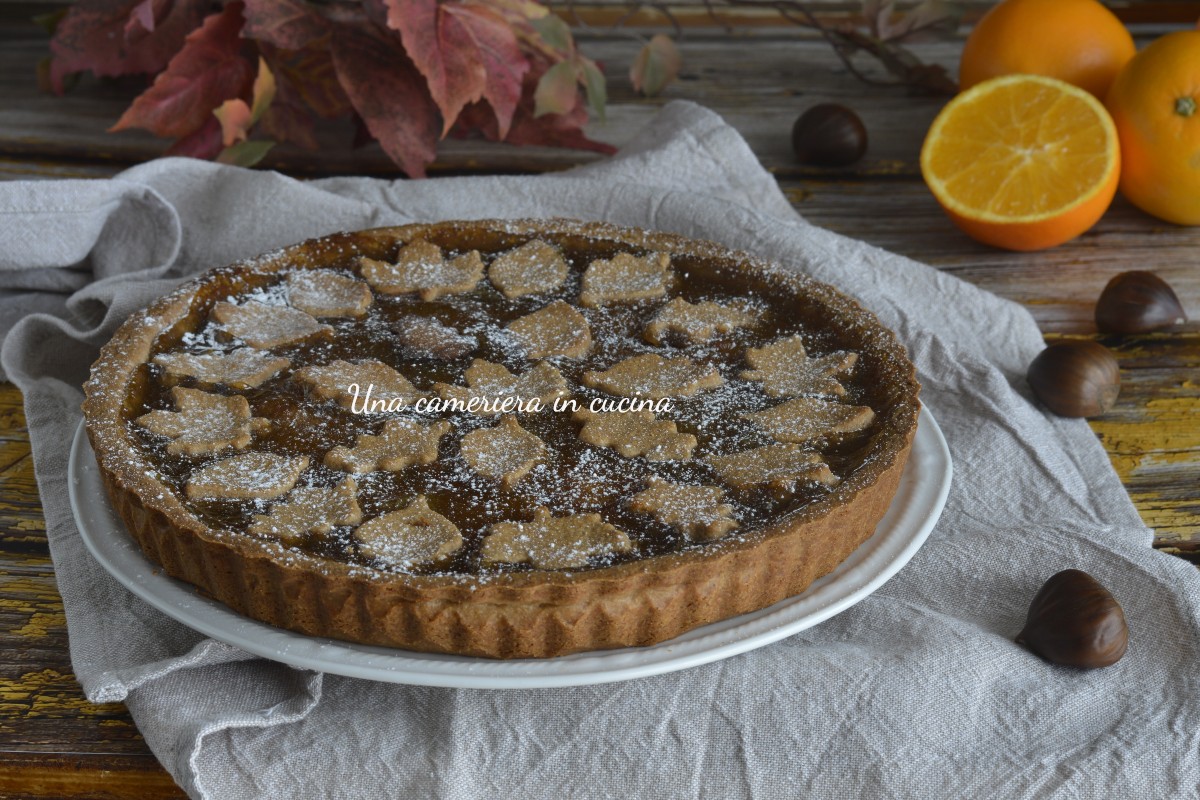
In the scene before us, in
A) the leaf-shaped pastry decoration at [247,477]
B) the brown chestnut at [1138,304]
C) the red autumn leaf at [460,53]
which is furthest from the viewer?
the red autumn leaf at [460,53]

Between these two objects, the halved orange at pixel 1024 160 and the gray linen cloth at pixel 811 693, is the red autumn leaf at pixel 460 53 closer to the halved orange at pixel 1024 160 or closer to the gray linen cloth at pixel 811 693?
the gray linen cloth at pixel 811 693

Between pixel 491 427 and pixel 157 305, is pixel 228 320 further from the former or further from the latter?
pixel 491 427

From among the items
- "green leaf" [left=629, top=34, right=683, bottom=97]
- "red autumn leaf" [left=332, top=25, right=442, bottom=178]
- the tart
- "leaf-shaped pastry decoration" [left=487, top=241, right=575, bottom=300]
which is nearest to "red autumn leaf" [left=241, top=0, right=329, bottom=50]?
"red autumn leaf" [left=332, top=25, right=442, bottom=178]

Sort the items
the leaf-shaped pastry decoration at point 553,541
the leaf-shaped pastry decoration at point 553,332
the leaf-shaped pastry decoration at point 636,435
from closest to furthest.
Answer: the leaf-shaped pastry decoration at point 553,541 → the leaf-shaped pastry decoration at point 636,435 → the leaf-shaped pastry decoration at point 553,332

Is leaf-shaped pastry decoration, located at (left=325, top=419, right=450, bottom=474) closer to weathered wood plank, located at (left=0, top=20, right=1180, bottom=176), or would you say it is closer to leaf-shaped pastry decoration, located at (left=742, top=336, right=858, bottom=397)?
leaf-shaped pastry decoration, located at (left=742, top=336, right=858, bottom=397)

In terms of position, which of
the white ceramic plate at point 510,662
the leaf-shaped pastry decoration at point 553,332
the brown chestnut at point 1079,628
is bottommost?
the brown chestnut at point 1079,628

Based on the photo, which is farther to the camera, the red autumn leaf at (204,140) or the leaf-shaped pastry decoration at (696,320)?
the red autumn leaf at (204,140)

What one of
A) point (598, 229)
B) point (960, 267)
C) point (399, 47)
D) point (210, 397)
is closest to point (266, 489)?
point (210, 397)

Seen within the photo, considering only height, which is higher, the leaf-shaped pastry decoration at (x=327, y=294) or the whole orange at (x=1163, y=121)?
the whole orange at (x=1163, y=121)

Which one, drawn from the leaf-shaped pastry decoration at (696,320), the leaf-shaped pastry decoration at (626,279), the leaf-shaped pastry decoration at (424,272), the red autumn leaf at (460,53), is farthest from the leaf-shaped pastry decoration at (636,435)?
the red autumn leaf at (460,53)
